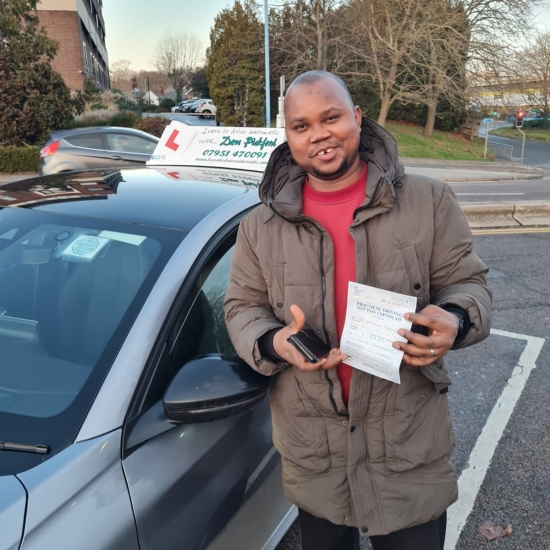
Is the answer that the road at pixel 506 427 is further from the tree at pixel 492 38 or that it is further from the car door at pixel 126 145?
the tree at pixel 492 38

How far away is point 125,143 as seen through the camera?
11.2 metres

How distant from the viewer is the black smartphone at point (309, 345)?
143 cm

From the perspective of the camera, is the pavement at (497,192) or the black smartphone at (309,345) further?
the pavement at (497,192)

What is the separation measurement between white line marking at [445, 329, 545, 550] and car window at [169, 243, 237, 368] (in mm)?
1472

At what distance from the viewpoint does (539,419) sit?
11.1 ft

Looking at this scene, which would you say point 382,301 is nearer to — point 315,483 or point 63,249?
point 315,483

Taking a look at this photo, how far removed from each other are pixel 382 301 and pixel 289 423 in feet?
1.69

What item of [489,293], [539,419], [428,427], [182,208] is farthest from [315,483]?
[539,419]

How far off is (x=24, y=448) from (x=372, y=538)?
108 cm

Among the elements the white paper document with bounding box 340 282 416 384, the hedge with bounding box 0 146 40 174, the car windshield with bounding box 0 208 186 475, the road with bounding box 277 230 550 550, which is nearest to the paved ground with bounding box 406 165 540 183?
the hedge with bounding box 0 146 40 174

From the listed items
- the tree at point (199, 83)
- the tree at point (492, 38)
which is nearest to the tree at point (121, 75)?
the tree at point (199, 83)

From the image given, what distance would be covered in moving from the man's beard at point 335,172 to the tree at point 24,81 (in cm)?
1756

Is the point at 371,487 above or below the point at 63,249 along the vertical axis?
below

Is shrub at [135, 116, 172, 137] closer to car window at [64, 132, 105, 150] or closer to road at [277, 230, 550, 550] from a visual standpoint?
car window at [64, 132, 105, 150]
